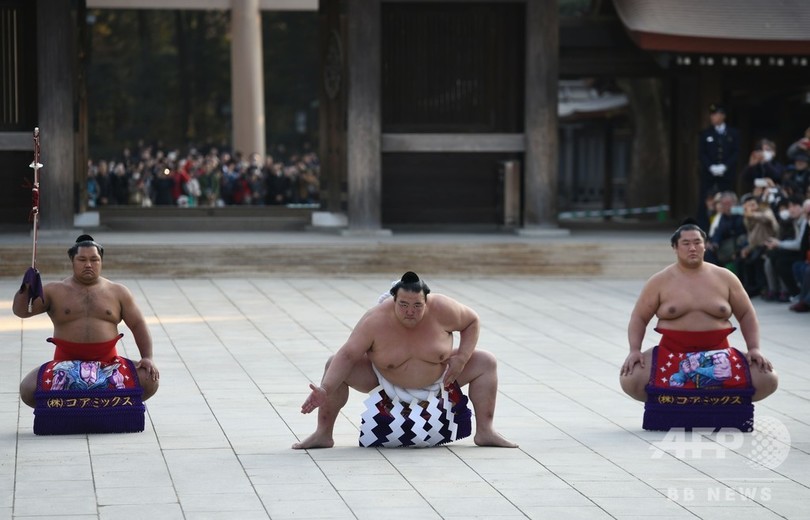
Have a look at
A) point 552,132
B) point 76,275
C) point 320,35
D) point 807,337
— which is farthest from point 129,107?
point 76,275

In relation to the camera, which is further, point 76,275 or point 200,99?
point 200,99

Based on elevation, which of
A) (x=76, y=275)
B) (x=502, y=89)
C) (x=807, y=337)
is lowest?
(x=807, y=337)

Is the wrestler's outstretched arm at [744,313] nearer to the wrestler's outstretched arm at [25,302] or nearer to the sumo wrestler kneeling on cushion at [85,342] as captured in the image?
the sumo wrestler kneeling on cushion at [85,342]

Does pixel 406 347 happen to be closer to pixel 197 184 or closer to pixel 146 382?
pixel 146 382

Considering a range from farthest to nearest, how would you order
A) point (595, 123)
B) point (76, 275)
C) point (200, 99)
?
point (200, 99) < point (595, 123) < point (76, 275)

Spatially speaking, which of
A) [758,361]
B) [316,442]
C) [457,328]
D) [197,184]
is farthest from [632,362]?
[197,184]

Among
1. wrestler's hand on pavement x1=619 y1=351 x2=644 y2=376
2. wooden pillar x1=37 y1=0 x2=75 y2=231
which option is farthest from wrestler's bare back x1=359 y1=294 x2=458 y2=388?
wooden pillar x1=37 y1=0 x2=75 y2=231

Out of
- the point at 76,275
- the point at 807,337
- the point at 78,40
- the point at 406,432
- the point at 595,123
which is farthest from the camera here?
the point at 595,123

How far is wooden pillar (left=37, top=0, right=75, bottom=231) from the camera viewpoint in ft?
52.3

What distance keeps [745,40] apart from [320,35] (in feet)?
17.0

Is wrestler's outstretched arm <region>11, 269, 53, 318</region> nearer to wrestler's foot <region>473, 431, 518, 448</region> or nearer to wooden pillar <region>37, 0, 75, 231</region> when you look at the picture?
wrestler's foot <region>473, 431, 518, 448</region>

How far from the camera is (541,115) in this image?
1661 centimetres

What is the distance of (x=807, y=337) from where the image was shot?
11406mm

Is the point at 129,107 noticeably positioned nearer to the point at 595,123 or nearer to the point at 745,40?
the point at 595,123
